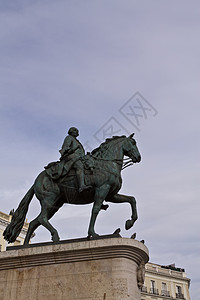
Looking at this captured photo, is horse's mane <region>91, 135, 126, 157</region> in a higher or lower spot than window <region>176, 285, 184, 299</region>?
lower

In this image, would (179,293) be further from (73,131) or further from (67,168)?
(67,168)

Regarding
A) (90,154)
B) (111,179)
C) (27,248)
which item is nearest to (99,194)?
(111,179)

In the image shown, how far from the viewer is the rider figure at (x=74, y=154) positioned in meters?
11.3

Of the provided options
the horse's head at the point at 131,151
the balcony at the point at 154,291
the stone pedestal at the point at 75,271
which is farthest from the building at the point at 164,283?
the stone pedestal at the point at 75,271

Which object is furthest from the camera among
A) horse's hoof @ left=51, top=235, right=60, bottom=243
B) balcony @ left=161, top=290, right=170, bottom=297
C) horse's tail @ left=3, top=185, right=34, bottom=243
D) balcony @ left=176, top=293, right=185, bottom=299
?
balcony @ left=176, top=293, right=185, bottom=299

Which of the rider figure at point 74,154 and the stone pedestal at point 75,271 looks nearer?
Answer: the stone pedestal at point 75,271

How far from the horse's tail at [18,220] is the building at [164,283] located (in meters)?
42.1

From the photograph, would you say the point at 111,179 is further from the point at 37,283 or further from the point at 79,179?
the point at 37,283

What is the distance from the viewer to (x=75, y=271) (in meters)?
9.89

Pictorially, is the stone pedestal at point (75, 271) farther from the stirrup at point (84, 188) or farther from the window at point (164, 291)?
the window at point (164, 291)

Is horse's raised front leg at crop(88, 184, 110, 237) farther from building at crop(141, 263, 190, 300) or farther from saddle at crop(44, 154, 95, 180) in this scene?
building at crop(141, 263, 190, 300)

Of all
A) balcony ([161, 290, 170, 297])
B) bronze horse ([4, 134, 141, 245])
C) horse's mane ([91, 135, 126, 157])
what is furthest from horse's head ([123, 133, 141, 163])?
balcony ([161, 290, 170, 297])

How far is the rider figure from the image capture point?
11.3 m

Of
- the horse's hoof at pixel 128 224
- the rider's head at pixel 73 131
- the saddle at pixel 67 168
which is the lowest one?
the horse's hoof at pixel 128 224
